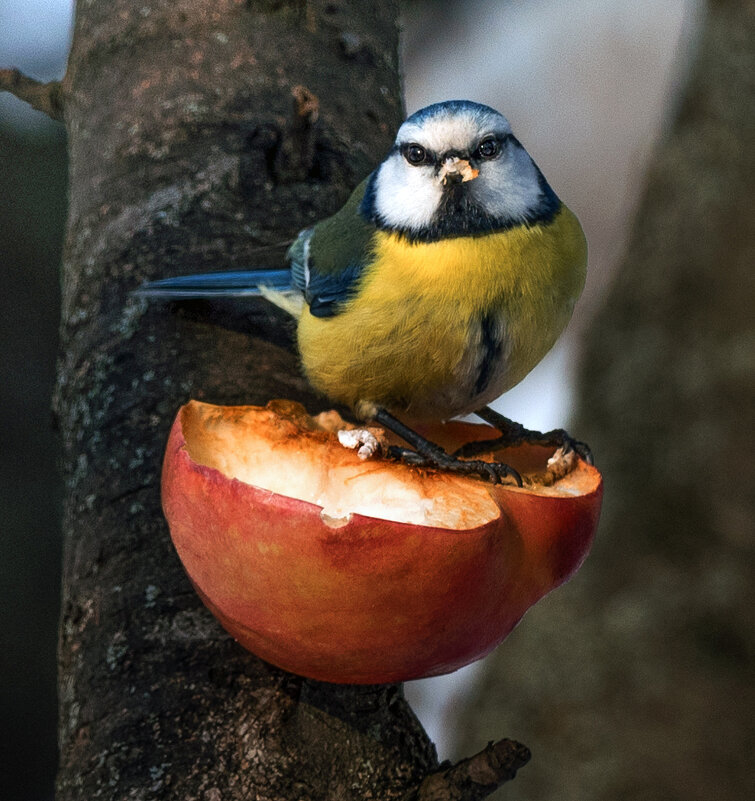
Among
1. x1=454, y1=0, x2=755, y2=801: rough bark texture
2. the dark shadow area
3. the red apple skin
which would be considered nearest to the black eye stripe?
the red apple skin

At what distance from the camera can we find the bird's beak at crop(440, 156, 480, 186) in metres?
1.20

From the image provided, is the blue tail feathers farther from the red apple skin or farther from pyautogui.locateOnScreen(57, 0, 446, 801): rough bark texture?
the red apple skin

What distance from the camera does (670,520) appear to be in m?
2.59

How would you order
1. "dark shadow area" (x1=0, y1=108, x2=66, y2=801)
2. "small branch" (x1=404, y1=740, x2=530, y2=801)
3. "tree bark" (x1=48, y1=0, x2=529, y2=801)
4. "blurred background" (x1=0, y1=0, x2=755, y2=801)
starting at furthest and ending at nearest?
"blurred background" (x1=0, y1=0, x2=755, y2=801), "dark shadow area" (x1=0, y1=108, x2=66, y2=801), "tree bark" (x1=48, y1=0, x2=529, y2=801), "small branch" (x1=404, y1=740, x2=530, y2=801)

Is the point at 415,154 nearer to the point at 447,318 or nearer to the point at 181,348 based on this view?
the point at 447,318

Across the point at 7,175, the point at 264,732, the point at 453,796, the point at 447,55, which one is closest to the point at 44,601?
the point at 7,175

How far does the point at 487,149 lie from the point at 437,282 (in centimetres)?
19

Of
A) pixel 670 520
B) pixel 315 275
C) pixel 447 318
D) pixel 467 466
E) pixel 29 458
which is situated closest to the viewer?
pixel 467 466

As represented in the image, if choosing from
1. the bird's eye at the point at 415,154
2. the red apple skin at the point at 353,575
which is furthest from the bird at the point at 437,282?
the red apple skin at the point at 353,575

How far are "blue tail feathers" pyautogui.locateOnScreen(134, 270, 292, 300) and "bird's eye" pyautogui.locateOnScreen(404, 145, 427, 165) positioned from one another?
22cm

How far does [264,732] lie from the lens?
0.93 metres

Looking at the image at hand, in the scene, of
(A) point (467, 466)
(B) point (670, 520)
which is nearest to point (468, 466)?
(A) point (467, 466)

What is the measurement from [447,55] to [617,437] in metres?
2.04

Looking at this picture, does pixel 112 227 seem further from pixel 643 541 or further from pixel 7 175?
pixel 643 541
